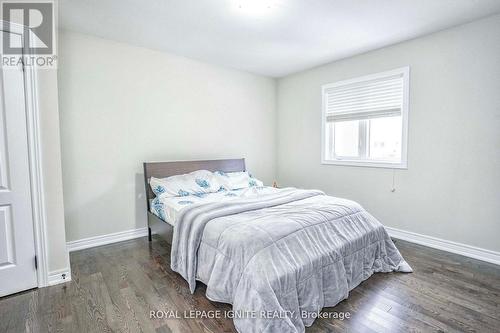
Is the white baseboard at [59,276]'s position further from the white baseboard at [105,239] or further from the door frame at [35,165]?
the white baseboard at [105,239]

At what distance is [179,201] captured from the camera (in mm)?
2889

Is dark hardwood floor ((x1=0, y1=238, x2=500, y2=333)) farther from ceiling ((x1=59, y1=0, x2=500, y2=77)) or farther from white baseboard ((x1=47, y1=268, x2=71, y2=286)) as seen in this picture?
ceiling ((x1=59, y1=0, x2=500, y2=77))

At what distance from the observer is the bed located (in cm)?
163

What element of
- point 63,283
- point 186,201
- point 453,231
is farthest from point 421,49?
point 63,283

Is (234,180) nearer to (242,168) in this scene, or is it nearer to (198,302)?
(242,168)

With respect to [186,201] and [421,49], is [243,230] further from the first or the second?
[421,49]

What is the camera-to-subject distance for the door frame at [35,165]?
2.11m

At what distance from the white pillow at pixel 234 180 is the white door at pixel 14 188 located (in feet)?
6.91

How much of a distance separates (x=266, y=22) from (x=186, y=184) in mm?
2117

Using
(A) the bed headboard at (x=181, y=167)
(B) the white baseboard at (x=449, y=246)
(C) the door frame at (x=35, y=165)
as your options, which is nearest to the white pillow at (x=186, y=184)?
(A) the bed headboard at (x=181, y=167)

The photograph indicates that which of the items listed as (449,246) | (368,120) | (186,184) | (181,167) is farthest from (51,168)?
(449,246)

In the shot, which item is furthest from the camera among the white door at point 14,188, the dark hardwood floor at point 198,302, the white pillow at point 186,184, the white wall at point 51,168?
the white pillow at point 186,184

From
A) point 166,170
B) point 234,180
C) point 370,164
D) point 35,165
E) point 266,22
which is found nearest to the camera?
point 35,165

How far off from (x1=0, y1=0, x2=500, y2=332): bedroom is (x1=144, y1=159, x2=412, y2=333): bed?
0.05 ft
